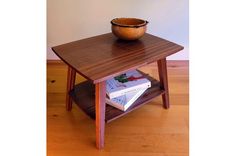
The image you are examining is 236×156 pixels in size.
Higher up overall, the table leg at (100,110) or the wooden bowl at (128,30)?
the wooden bowl at (128,30)

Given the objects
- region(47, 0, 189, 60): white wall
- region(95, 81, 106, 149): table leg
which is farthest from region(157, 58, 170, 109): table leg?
region(47, 0, 189, 60): white wall

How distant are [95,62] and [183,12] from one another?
104 centimetres

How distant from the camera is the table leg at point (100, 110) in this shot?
4.46ft

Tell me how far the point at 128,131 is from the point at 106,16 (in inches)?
37.0

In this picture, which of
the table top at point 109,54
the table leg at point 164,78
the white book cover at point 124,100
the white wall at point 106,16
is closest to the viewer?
the table top at point 109,54

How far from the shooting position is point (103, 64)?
4.52 ft

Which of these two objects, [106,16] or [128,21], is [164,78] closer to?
[128,21]

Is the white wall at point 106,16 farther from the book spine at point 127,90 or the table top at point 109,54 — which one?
the book spine at point 127,90

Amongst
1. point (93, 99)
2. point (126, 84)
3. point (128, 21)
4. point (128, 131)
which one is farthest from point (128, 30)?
point (128, 131)

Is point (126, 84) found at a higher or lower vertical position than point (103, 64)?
lower

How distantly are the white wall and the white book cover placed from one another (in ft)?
2.41

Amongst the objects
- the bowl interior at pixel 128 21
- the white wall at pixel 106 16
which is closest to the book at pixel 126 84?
the bowl interior at pixel 128 21

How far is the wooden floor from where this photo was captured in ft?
4.72

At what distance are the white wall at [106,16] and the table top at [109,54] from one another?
491 mm
